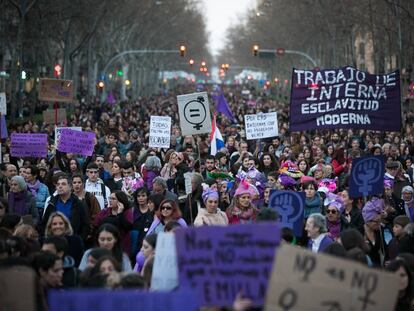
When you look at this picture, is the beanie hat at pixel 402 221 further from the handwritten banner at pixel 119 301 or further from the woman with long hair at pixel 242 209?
the handwritten banner at pixel 119 301

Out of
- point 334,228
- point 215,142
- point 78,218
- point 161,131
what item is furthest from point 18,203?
point 215,142

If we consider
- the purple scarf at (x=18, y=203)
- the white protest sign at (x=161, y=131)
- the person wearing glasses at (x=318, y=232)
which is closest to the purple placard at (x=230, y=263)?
the person wearing glasses at (x=318, y=232)

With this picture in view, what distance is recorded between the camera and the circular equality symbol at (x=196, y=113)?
16641 mm

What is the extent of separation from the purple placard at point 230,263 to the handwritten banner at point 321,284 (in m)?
0.34

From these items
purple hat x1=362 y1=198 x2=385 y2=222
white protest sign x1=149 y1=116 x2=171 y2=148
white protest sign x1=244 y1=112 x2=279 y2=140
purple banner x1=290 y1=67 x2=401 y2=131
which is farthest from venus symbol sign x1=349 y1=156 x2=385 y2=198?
white protest sign x1=244 y1=112 x2=279 y2=140

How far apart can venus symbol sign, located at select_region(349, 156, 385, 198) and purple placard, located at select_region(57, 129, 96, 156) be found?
6144mm

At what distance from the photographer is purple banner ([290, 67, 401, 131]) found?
14250 mm

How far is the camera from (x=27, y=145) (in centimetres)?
1731

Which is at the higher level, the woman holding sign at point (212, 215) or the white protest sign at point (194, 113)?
the white protest sign at point (194, 113)

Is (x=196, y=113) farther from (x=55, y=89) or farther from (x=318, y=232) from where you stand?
(x=55, y=89)

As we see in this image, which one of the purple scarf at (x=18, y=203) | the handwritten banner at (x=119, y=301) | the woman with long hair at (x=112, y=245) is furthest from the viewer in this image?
the purple scarf at (x=18, y=203)

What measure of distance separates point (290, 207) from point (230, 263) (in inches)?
181

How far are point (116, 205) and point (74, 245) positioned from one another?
165 centimetres

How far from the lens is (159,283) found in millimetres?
7848
